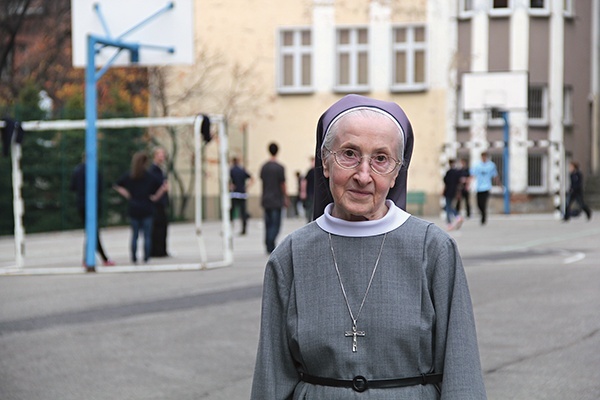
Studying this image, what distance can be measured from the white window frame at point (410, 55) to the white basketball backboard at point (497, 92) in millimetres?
3690

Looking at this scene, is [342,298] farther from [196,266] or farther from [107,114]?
[107,114]

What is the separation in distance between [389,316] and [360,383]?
0.19m

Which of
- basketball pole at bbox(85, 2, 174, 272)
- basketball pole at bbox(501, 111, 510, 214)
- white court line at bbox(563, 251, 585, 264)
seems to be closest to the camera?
basketball pole at bbox(85, 2, 174, 272)

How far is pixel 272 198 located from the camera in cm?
2055

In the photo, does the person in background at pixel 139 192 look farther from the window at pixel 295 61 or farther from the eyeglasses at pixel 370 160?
the window at pixel 295 61

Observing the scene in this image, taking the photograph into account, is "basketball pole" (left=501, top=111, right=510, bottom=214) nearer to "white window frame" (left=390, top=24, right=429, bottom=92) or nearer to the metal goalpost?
"white window frame" (left=390, top=24, right=429, bottom=92)

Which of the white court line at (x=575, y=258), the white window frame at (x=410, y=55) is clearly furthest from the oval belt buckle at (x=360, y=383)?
the white window frame at (x=410, y=55)

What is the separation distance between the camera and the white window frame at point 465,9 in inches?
1666

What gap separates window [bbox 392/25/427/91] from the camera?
4203 cm

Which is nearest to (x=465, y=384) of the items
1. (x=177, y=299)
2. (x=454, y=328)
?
(x=454, y=328)

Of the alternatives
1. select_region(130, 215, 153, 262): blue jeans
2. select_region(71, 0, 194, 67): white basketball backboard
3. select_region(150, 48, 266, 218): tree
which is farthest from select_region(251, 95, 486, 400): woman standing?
select_region(150, 48, 266, 218): tree

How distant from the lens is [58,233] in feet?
99.3

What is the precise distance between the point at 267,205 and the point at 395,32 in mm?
22687

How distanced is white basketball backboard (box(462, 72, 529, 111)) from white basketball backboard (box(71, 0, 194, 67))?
19644 mm
